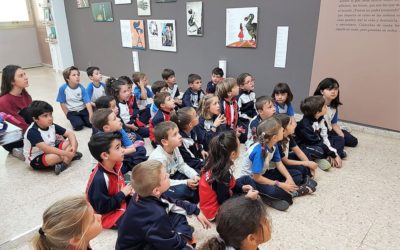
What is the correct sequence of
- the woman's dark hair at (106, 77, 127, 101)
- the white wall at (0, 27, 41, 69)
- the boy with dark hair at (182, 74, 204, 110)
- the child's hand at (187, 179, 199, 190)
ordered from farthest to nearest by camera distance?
the white wall at (0, 27, 41, 69), the boy with dark hair at (182, 74, 204, 110), the woman's dark hair at (106, 77, 127, 101), the child's hand at (187, 179, 199, 190)

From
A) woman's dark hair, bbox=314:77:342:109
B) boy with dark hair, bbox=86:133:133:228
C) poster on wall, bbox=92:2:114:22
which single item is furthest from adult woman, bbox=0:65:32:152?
poster on wall, bbox=92:2:114:22

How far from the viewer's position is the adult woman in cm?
300

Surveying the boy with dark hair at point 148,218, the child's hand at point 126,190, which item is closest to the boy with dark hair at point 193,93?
the child's hand at point 126,190

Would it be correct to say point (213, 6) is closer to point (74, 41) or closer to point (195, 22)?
point (195, 22)

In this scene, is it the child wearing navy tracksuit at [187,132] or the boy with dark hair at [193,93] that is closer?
the child wearing navy tracksuit at [187,132]

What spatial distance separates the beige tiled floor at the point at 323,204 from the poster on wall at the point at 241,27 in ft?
6.40

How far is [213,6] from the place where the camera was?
4242 millimetres

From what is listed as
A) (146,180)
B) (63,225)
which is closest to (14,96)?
(146,180)

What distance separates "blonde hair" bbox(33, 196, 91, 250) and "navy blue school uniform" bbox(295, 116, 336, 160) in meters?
2.16

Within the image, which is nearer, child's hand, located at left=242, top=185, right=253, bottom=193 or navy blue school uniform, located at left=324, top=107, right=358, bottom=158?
child's hand, located at left=242, top=185, right=253, bottom=193

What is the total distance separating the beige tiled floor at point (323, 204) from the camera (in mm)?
1829

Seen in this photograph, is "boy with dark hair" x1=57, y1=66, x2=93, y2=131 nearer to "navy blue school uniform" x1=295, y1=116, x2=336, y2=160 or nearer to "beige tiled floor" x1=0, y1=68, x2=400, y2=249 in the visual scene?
"beige tiled floor" x1=0, y1=68, x2=400, y2=249

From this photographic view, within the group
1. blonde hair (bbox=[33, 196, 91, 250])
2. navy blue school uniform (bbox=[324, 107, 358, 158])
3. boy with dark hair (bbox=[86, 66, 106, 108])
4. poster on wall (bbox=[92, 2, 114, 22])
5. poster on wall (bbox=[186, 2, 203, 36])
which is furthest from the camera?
poster on wall (bbox=[92, 2, 114, 22])

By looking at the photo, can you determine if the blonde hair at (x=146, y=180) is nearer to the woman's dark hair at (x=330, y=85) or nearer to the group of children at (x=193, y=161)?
the group of children at (x=193, y=161)
